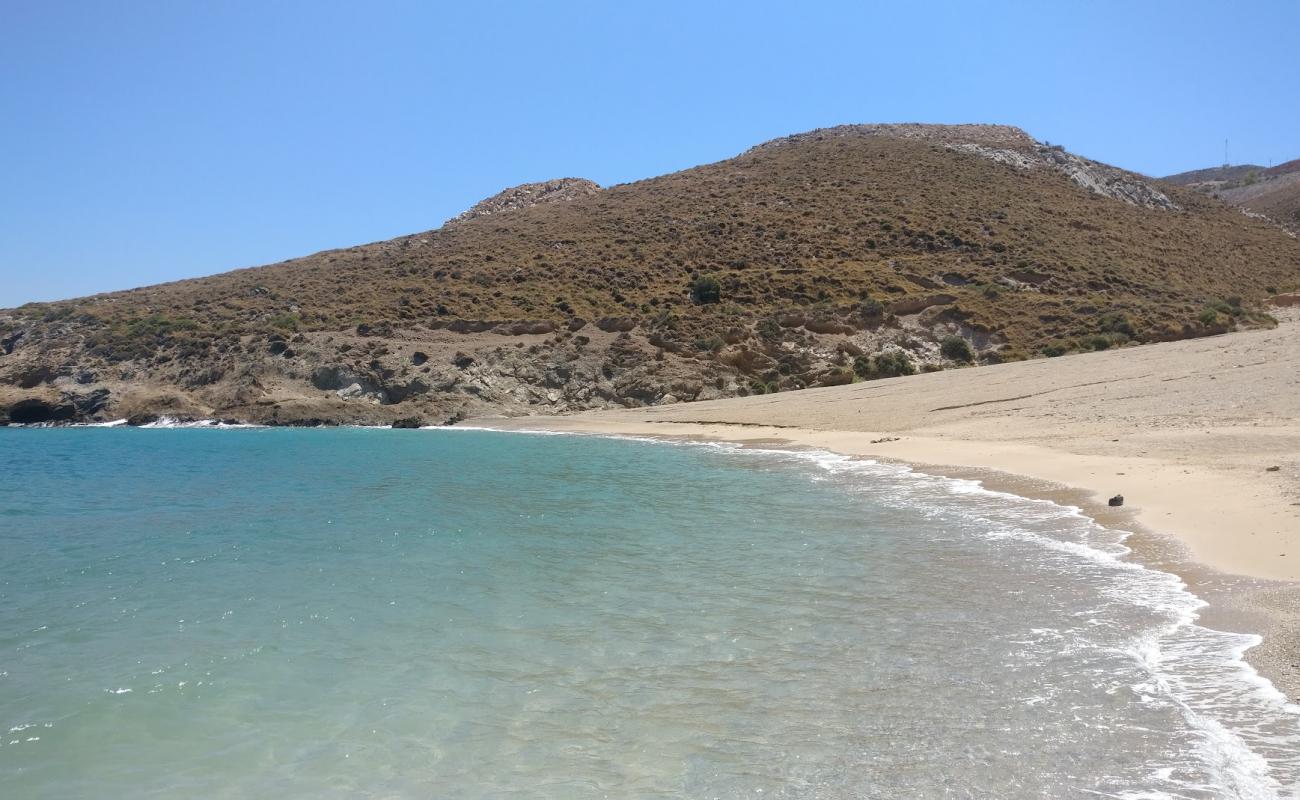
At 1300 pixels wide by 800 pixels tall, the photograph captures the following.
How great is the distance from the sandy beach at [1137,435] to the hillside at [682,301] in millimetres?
6357

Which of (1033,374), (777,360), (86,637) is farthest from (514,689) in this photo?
(777,360)

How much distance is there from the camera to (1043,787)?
4625 mm

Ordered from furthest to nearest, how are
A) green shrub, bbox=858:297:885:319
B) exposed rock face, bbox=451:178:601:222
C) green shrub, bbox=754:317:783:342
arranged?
exposed rock face, bbox=451:178:601:222 < green shrub, bbox=858:297:885:319 < green shrub, bbox=754:317:783:342

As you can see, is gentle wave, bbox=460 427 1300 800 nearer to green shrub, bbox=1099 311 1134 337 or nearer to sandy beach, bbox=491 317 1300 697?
sandy beach, bbox=491 317 1300 697

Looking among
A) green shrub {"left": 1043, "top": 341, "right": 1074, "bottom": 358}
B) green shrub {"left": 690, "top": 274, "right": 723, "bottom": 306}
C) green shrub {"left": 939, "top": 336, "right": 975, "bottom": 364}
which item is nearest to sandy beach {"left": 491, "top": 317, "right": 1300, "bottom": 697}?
green shrub {"left": 1043, "top": 341, "right": 1074, "bottom": 358}

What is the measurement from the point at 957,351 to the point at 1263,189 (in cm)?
8327

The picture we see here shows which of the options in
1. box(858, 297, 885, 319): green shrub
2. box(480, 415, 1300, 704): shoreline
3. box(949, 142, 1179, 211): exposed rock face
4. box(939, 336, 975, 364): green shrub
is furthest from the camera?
box(949, 142, 1179, 211): exposed rock face

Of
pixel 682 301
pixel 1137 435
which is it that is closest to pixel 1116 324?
pixel 682 301

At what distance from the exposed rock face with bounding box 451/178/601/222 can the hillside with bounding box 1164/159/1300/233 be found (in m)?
60.6

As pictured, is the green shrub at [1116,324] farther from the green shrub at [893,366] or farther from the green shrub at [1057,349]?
the green shrub at [893,366]

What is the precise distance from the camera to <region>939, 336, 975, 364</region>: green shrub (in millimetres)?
41812

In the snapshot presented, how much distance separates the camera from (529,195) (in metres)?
97.6

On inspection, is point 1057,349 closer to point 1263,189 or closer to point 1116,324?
point 1116,324

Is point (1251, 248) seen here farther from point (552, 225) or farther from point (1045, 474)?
point (1045, 474)
